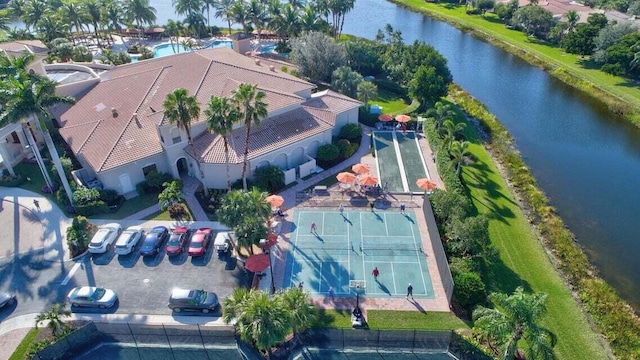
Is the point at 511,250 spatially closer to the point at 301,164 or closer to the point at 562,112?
the point at 301,164

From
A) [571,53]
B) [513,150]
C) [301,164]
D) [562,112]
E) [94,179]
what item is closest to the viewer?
[94,179]

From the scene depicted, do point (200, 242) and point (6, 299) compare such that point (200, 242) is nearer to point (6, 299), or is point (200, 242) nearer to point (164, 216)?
point (164, 216)

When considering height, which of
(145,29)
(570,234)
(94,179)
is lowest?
(570,234)

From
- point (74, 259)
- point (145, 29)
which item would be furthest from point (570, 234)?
point (145, 29)

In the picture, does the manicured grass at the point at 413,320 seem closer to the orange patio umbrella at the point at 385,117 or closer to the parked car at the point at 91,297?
the parked car at the point at 91,297

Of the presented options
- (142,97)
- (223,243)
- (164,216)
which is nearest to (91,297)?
(223,243)

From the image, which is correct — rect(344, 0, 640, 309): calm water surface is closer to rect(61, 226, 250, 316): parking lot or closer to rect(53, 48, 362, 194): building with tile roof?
rect(53, 48, 362, 194): building with tile roof

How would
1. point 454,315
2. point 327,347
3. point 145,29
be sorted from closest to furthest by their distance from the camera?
point 327,347 → point 454,315 → point 145,29
